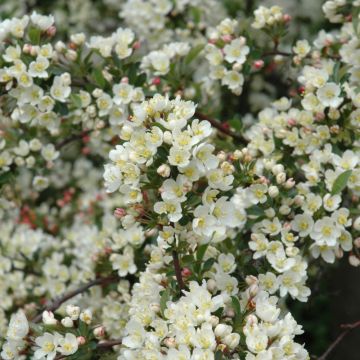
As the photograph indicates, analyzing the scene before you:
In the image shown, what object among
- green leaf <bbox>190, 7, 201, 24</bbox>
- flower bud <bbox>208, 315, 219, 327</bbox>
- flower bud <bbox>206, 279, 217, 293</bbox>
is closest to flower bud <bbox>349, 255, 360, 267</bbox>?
flower bud <bbox>206, 279, 217, 293</bbox>

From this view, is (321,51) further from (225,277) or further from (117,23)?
(117,23)

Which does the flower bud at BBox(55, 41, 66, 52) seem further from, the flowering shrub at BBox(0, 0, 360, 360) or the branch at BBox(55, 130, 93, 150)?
the branch at BBox(55, 130, 93, 150)


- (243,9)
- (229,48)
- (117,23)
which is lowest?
(117,23)

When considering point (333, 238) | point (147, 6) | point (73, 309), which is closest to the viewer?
point (73, 309)

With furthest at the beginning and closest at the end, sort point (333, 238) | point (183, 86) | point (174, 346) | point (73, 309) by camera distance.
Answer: point (183, 86)
point (333, 238)
point (73, 309)
point (174, 346)

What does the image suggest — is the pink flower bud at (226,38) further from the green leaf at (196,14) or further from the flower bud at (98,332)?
the flower bud at (98,332)

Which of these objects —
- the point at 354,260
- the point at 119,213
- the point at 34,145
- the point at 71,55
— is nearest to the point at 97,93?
the point at 71,55

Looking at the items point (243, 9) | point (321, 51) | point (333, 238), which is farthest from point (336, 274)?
point (333, 238)

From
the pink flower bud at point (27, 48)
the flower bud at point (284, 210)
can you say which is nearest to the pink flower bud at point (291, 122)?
the flower bud at point (284, 210)
